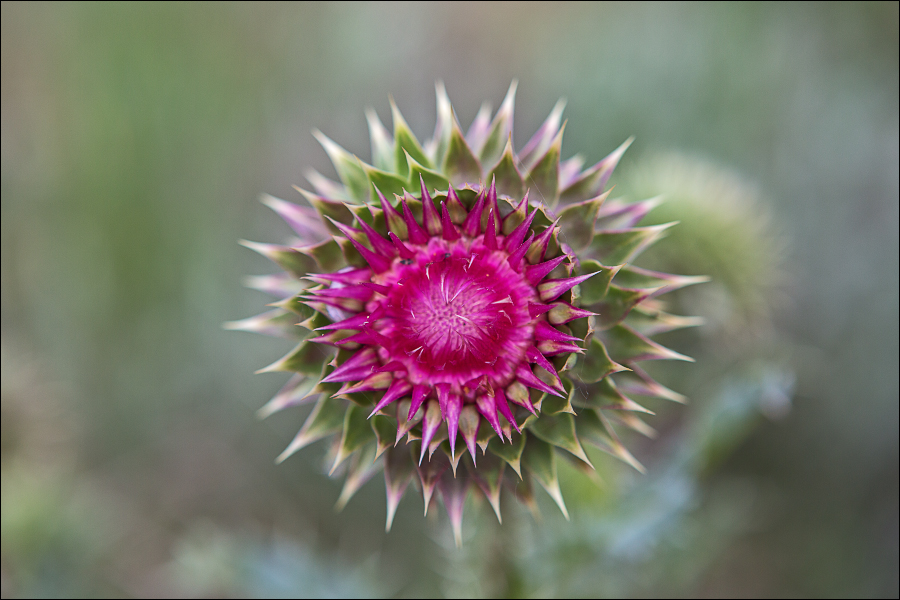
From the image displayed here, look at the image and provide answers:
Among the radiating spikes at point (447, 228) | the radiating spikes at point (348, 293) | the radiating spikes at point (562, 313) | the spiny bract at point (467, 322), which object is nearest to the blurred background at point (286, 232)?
the spiny bract at point (467, 322)

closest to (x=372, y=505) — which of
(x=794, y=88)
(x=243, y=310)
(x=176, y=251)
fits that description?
(x=243, y=310)

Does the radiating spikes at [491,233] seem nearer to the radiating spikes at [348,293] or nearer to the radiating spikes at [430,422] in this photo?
the radiating spikes at [348,293]

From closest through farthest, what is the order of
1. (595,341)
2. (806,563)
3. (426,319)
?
(426,319) → (595,341) → (806,563)

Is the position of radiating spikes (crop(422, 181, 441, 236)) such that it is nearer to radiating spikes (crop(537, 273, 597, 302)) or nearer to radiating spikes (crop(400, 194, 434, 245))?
radiating spikes (crop(400, 194, 434, 245))

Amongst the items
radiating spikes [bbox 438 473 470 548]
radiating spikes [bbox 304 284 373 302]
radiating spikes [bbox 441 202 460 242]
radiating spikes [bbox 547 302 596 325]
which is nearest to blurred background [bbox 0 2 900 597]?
radiating spikes [bbox 438 473 470 548]

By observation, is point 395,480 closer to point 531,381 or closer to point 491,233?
point 531,381

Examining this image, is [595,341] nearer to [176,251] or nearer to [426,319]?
[426,319]
